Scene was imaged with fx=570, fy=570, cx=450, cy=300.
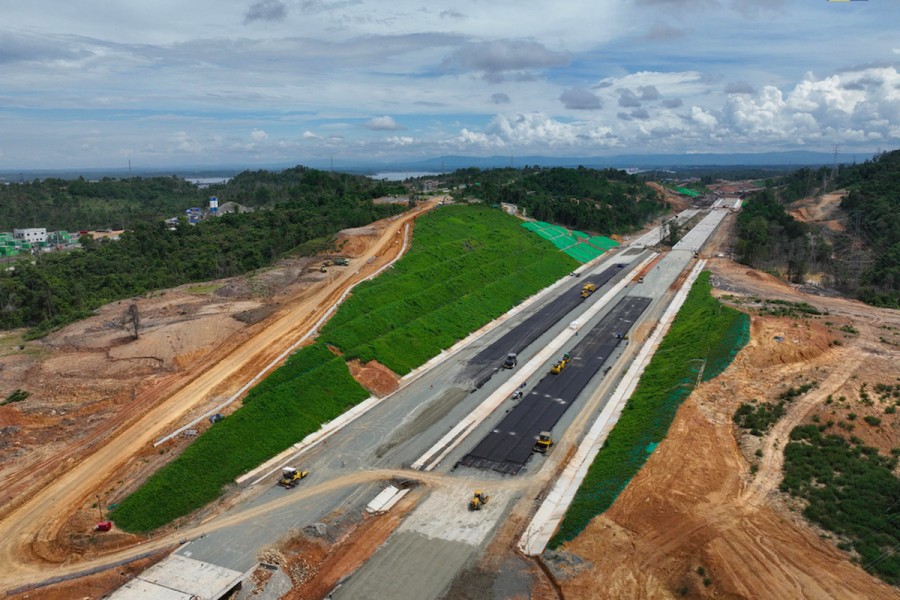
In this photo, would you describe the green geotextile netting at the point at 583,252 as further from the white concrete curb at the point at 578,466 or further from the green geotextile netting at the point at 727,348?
the green geotextile netting at the point at 727,348

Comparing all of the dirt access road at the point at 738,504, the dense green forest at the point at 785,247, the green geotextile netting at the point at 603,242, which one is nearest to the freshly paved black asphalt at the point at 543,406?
the dirt access road at the point at 738,504

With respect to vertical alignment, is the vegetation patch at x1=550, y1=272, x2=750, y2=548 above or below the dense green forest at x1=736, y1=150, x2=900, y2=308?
below

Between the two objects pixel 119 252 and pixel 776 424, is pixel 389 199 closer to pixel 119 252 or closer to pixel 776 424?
pixel 119 252

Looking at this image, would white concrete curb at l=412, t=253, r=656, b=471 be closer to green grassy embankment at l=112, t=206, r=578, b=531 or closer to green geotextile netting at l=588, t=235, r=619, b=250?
green grassy embankment at l=112, t=206, r=578, b=531

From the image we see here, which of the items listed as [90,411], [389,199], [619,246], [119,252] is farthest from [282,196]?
[90,411]

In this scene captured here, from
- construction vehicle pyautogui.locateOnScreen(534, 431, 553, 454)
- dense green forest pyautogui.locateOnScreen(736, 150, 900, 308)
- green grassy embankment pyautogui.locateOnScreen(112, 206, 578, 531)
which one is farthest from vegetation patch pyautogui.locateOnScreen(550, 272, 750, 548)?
dense green forest pyautogui.locateOnScreen(736, 150, 900, 308)

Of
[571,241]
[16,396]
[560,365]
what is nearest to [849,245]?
[571,241]
